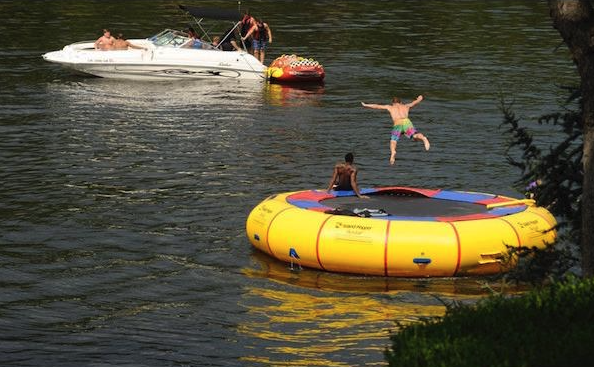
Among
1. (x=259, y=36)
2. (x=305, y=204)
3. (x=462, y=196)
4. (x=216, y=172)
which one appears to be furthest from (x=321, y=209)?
(x=259, y=36)

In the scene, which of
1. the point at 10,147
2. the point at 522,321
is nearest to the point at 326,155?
the point at 10,147

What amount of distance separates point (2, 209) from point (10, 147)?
593 centimetres

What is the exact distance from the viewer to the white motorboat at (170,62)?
3912 centimetres

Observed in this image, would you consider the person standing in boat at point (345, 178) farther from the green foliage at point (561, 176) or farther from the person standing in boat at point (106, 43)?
the person standing in boat at point (106, 43)

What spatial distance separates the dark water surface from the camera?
17875 millimetres

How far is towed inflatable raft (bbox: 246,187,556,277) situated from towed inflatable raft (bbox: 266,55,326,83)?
17437mm

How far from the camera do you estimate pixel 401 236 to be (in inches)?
774

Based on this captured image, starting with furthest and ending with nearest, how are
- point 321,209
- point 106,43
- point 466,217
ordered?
Answer: point 106,43, point 321,209, point 466,217

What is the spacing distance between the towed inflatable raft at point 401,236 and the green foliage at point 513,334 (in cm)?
791

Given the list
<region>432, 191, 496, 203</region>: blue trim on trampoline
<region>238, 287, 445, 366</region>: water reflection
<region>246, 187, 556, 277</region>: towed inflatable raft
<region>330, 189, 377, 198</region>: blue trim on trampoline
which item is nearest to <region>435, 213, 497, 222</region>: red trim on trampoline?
<region>246, 187, 556, 277</region>: towed inflatable raft

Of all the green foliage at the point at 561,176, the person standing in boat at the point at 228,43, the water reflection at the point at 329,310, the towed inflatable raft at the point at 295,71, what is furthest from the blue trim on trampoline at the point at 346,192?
the person standing in boat at the point at 228,43

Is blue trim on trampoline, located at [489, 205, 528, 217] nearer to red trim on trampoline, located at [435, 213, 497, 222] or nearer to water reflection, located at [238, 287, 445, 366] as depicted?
red trim on trampoline, located at [435, 213, 497, 222]

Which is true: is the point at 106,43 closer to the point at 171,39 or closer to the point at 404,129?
the point at 171,39

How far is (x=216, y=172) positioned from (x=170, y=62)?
38.6ft
